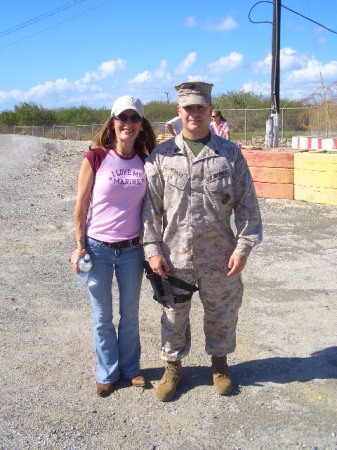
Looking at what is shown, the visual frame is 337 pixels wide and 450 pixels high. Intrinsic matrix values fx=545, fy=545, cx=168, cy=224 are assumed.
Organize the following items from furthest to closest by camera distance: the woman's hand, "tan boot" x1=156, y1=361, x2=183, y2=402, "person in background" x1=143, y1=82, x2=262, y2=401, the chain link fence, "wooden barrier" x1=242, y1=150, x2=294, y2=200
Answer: the chain link fence, "wooden barrier" x1=242, y1=150, x2=294, y2=200, "tan boot" x1=156, y1=361, x2=183, y2=402, the woman's hand, "person in background" x1=143, y1=82, x2=262, y2=401

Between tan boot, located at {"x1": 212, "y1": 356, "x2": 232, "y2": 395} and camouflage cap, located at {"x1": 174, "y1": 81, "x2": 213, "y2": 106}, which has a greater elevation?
camouflage cap, located at {"x1": 174, "y1": 81, "x2": 213, "y2": 106}

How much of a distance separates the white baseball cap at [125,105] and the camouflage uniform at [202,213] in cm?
27

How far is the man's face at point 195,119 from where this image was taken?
3.29 metres

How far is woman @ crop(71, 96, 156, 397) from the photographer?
11.0 ft

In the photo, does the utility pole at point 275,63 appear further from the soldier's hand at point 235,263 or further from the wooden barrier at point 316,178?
the soldier's hand at point 235,263

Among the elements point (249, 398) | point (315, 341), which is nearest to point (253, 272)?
point (315, 341)

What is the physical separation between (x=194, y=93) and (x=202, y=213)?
2.38 feet

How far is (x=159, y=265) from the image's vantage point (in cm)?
339

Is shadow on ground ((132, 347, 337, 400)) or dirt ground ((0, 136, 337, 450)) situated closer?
dirt ground ((0, 136, 337, 450))

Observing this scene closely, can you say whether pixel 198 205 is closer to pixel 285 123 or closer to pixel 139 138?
pixel 139 138

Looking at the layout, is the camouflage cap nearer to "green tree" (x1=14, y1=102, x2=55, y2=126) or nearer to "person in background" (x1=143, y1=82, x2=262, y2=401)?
"person in background" (x1=143, y1=82, x2=262, y2=401)

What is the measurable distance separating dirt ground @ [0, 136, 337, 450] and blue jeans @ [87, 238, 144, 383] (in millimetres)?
171

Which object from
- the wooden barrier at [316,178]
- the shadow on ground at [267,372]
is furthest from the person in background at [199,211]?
the wooden barrier at [316,178]

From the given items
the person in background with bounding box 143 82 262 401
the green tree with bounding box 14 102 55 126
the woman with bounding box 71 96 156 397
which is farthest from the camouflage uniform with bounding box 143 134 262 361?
the green tree with bounding box 14 102 55 126
